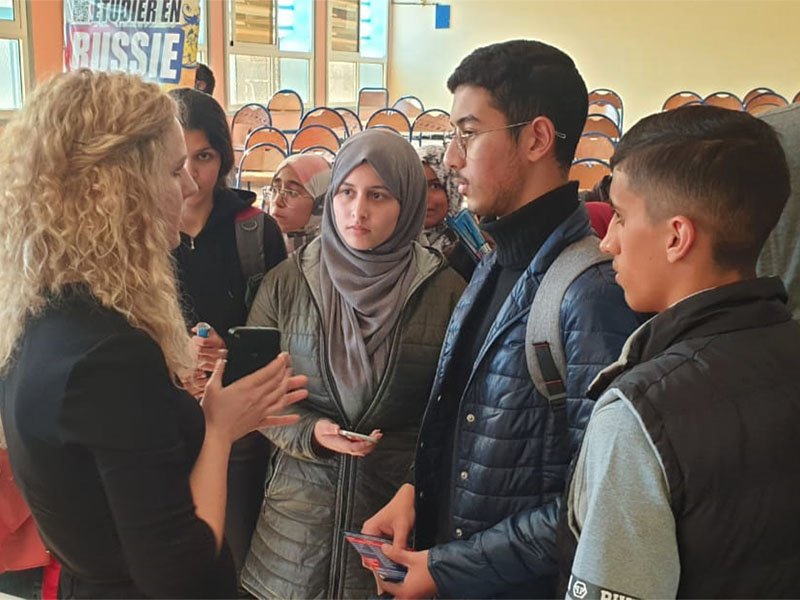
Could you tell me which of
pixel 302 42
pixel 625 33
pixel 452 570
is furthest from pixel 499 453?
pixel 625 33

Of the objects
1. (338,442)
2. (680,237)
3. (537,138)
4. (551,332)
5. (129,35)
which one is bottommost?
(338,442)

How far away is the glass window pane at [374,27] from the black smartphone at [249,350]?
1097 centimetres

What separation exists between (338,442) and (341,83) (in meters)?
10.4

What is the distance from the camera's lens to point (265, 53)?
9.51m

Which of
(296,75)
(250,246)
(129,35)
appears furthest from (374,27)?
(250,246)

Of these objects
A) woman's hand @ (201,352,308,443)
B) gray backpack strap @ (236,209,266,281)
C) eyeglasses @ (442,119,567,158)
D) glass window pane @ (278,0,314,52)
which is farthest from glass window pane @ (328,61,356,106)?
woman's hand @ (201,352,308,443)

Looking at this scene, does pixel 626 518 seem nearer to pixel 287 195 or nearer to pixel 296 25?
pixel 287 195

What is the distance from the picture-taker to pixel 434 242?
2.31 m

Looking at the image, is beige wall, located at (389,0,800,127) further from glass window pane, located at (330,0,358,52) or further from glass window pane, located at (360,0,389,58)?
glass window pane, located at (330,0,358,52)

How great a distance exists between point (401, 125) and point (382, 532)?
6.63 metres

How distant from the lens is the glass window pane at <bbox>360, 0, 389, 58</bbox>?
1169 cm

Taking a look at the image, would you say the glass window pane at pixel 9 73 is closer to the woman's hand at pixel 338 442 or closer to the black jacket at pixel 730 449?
the woman's hand at pixel 338 442

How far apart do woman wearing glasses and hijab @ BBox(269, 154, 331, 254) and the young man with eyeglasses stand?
3.90 ft

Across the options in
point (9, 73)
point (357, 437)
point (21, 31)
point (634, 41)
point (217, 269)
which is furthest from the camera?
point (634, 41)
